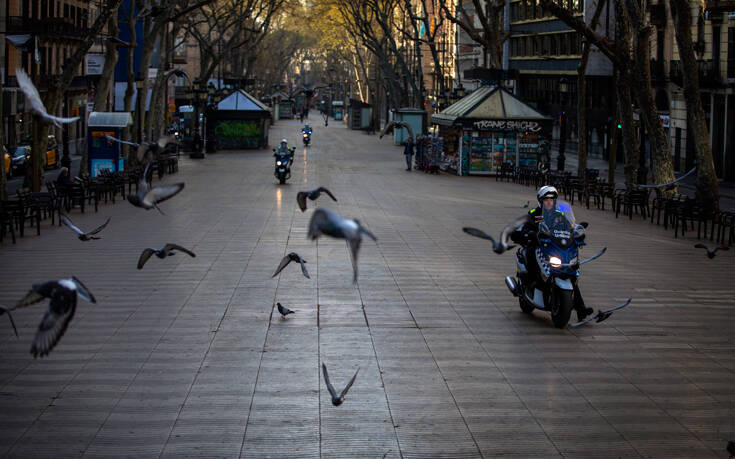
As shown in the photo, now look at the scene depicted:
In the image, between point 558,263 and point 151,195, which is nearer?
point 151,195

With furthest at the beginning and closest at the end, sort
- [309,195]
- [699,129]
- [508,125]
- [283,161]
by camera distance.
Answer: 1. [508,125]
2. [283,161]
3. [699,129]
4. [309,195]

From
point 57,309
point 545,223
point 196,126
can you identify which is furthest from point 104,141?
point 57,309

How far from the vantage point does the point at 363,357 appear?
10.5m

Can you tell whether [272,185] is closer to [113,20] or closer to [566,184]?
[113,20]

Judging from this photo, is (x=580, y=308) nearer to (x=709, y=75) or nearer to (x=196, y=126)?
(x=709, y=75)

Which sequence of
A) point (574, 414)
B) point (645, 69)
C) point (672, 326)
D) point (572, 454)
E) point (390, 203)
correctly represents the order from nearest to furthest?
point (572, 454) → point (574, 414) → point (672, 326) → point (645, 69) → point (390, 203)

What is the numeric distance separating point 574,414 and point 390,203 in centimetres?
1925

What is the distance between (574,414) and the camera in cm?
872

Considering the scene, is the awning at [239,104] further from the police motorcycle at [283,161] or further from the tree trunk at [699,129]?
the tree trunk at [699,129]

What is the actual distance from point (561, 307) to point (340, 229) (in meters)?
6.65

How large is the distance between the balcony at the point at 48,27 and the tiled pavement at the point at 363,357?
3094 cm

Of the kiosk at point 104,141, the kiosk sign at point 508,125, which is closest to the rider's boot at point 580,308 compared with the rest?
the kiosk at point 104,141

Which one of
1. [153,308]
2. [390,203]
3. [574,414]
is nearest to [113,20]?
[390,203]

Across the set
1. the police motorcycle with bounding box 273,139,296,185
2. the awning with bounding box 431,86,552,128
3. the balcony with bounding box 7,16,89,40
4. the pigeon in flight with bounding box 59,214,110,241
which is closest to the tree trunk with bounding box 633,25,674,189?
the police motorcycle with bounding box 273,139,296,185
